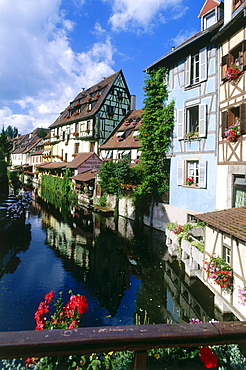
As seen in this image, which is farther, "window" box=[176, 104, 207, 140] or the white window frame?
"window" box=[176, 104, 207, 140]

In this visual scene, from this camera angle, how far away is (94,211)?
76.0 ft

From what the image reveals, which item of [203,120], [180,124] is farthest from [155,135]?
[203,120]

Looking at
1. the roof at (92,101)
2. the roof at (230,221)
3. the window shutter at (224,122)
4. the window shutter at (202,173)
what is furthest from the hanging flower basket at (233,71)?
the roof at (92,101)

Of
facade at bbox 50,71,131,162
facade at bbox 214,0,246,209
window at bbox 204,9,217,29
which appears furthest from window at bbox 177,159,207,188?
facade at bbox 50,71,131,162

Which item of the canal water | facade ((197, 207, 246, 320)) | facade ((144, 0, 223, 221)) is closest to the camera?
facade ((197, 207, 246, 320))

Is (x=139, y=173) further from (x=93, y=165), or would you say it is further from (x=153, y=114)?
(x=93, y=165)

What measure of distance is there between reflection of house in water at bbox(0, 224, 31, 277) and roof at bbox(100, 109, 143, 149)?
12.9 m

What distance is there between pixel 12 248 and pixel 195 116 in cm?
1253

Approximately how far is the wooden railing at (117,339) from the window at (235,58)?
11125 mm

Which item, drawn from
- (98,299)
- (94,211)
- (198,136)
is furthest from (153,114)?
(98,299)

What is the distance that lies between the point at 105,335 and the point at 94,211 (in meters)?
21.9

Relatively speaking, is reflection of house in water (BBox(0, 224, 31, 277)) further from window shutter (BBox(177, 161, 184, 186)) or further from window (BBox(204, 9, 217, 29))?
window (BBox(204, 9, 217, 29))

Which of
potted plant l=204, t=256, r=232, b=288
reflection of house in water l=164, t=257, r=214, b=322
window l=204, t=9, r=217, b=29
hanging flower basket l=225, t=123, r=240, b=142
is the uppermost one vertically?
window l=204, t=9, r=217, b=29

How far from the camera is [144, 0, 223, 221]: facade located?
13.1 metres
